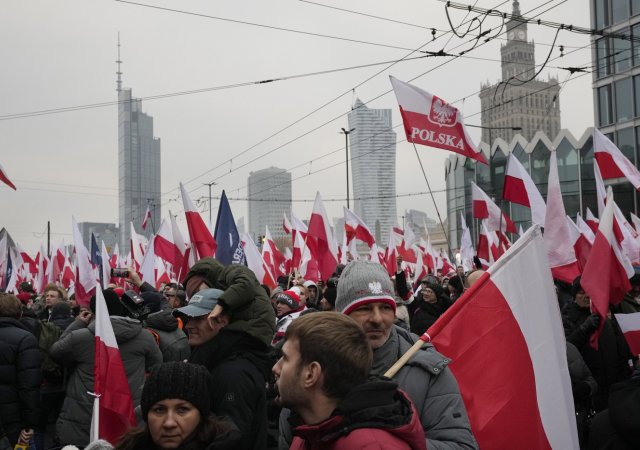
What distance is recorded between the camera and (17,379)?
5.43 m

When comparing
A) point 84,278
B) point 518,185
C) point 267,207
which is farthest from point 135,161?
point 518,185

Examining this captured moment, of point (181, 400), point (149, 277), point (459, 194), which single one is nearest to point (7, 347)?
point (181, 400)

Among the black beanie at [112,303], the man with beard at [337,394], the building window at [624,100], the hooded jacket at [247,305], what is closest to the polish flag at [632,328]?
the hooded jacket at [247,305]

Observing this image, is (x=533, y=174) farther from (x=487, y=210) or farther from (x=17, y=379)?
(x=17, y=379)

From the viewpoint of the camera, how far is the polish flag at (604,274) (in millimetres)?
5484

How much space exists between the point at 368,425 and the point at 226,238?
8077 millimetres

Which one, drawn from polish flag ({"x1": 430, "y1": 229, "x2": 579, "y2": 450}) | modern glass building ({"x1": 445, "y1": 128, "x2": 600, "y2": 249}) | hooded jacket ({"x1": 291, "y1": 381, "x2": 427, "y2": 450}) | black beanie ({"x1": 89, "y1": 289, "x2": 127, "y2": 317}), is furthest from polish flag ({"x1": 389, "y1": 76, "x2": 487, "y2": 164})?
modern glass building ({"x1": 445, "y1": 128, "x2": 600, "y2": 249})

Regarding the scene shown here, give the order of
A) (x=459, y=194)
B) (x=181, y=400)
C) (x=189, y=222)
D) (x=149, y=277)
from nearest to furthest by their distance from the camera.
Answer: (x=181, y=400) < (x=189, y=222) < (x=149, y=277) < (x=459, y=194)

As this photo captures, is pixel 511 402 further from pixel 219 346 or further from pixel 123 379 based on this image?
pixel 123 379

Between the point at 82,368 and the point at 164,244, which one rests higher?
the point at 164,244

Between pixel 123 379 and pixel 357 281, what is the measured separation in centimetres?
240

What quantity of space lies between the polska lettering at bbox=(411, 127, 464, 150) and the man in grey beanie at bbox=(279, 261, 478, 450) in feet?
18.2

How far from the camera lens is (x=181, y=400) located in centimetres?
290

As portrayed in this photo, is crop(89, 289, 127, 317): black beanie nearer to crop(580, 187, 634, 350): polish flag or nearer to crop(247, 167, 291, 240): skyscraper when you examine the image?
crop(580, 187, 634, 350): polish flag
